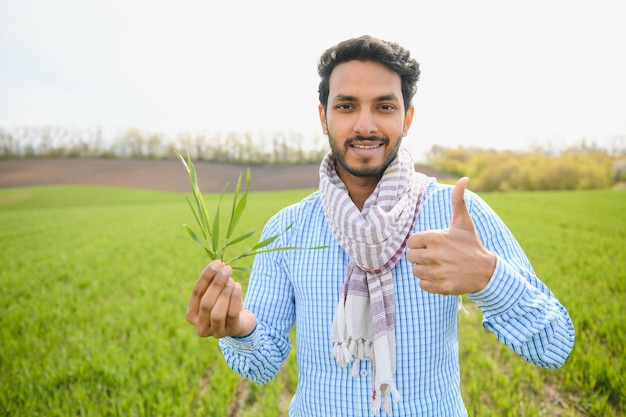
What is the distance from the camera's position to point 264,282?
178 centimetres

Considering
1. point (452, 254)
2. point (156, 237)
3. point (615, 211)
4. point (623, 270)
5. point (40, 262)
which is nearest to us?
point (452, 254)

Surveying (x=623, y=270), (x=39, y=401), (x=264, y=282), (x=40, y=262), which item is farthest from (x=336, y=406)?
(x=40, y=262)

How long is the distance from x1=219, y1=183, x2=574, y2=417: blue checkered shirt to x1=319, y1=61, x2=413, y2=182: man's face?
0.96 feet

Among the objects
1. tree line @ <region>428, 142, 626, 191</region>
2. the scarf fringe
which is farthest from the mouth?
tree line @ <region>428, 142, 626, 191</region>

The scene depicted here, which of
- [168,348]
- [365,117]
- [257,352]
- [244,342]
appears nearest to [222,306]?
[244,342]

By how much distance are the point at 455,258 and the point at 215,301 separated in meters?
0.79

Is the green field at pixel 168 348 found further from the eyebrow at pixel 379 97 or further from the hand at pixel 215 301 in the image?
the eyebrow at pixel 379 97

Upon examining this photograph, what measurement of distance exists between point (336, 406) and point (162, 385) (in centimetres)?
293

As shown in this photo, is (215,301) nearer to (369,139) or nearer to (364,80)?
(369,139)

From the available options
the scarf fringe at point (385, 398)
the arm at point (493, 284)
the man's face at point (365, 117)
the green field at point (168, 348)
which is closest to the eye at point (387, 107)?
the man's face at point (365, 117)

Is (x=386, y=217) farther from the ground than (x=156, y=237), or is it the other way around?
(x=386, y=217)

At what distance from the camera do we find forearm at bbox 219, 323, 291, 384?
1.51m

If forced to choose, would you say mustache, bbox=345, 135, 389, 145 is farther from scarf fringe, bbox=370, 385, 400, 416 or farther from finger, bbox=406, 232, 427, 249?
scarf fringe, bbox=370, 385, 400, 416

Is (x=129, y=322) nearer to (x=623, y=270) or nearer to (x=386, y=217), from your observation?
(x=386, y=217)
